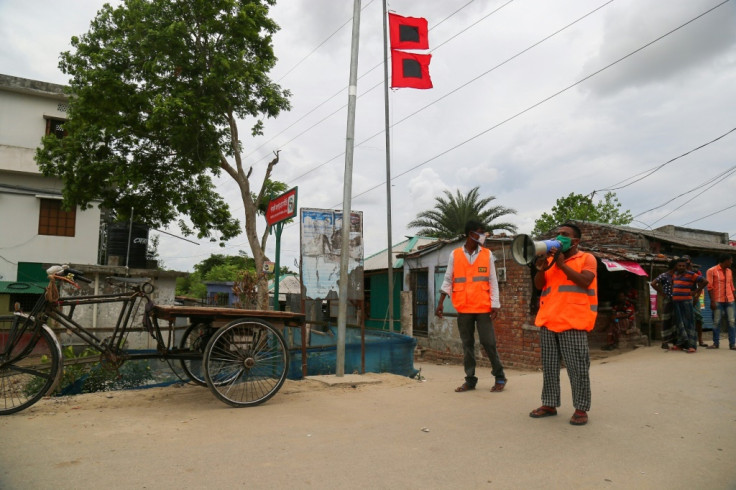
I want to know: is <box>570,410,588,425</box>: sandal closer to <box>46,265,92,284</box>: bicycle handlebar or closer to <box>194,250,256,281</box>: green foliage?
<box>46,265,92,284</box>: bicycle handlebar

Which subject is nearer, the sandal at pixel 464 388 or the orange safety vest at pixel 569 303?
the orange safety vest at pixel 569 303

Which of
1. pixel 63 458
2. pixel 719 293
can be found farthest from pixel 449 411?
pixel 719 293

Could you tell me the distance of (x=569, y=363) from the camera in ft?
13.5

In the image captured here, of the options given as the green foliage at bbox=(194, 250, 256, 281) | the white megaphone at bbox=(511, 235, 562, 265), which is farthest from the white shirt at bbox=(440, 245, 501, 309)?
the green foliage at bbox=(194, 250, 256, 281)

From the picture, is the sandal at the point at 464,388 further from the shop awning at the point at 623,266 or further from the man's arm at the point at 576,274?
the shop awning at the point at 623,266

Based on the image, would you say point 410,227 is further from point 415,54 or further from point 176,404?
point 176,404

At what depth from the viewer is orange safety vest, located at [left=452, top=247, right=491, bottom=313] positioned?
17.3ft

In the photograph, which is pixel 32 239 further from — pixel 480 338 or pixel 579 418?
pixel 579 418

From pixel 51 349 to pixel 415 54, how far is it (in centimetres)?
910

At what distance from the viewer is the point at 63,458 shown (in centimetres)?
313

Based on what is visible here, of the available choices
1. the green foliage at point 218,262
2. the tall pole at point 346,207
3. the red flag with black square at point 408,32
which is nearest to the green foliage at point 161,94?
the red flag with black square at point 408,32

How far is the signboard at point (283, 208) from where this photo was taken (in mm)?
8602

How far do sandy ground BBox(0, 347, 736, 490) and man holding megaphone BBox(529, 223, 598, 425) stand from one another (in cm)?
25

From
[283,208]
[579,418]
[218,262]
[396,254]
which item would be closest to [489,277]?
[579,418]
